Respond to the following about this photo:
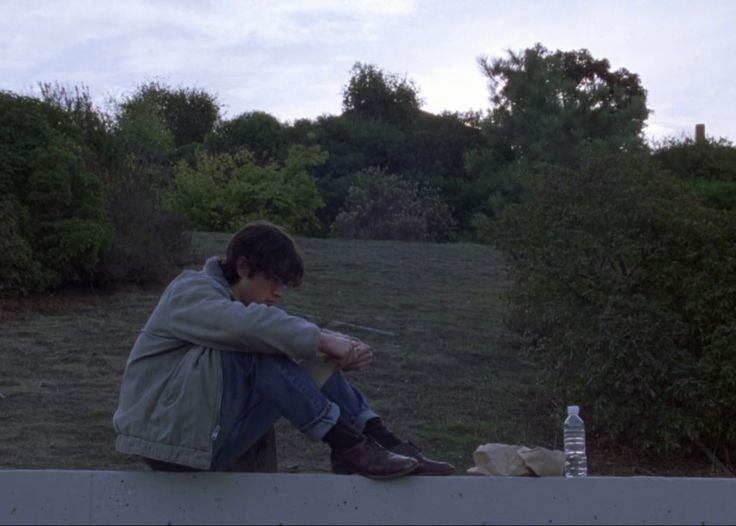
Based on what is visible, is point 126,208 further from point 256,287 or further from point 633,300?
point 256,287

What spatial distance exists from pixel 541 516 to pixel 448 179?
Result: 30290 mm

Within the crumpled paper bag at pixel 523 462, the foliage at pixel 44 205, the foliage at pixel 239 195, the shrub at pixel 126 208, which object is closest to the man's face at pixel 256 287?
the crumpled paper bag at pixel 523 462

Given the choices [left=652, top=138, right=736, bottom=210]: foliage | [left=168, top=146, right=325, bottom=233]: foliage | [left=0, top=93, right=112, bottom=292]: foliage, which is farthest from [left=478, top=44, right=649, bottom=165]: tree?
[left=0, top=93, right=112, bottom=292]: foliage

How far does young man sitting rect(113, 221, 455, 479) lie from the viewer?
182 inches

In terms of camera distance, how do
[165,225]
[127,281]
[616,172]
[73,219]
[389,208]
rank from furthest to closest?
[389,208]
[165,225]
[127,281]
[73,219]
[616,172]

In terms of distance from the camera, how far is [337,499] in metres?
4.72

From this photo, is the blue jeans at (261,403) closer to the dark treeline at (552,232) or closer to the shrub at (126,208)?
the dark treeline at (552,232)

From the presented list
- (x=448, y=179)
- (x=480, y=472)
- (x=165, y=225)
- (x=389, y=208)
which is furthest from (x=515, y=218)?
(x=448, y=179)

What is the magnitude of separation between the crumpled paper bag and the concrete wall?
0.49 feet

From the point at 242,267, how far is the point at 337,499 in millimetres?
1094

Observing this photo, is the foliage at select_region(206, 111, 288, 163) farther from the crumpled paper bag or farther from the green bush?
the crumpled paper bag

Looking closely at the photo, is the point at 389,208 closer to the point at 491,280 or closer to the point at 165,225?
the point at 491,280

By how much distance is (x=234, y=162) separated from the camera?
26938 mm

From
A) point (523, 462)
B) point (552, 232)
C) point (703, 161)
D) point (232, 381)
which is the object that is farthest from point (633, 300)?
point (703, 161)
